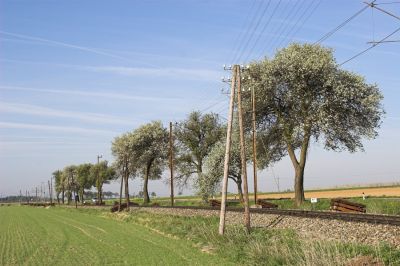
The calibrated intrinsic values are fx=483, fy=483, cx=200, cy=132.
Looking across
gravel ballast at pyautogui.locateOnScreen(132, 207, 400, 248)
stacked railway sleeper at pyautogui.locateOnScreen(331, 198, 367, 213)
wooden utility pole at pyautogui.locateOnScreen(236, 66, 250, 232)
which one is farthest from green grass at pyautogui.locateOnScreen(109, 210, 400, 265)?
stacked railway sleeper at pyautogui.locateOnScreen(331, 198, 367, 213)

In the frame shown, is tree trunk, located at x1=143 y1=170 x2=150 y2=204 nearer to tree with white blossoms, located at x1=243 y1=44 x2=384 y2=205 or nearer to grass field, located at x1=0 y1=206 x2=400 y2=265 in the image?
tree with white blossoms, located at x1=243 y1=44 x2=384 y2=205

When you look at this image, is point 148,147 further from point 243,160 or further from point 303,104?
point 243,160

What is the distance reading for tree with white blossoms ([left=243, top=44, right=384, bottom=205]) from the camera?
152ft

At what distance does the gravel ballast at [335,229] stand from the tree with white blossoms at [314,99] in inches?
656

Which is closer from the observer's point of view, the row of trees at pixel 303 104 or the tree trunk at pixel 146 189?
the row of trees at pixel 303 104

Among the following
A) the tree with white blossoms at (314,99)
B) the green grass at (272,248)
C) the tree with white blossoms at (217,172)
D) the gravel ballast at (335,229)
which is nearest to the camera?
the green grass at (272,248)

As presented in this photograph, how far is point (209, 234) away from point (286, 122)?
910 inches

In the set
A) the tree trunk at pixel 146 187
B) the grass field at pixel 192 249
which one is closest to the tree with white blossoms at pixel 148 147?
the tree trunk at pixel 146 187

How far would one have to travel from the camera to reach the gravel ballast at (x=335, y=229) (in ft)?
62.0

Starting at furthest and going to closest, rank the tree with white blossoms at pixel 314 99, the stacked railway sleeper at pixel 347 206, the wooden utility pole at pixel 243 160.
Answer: the tree with white blossoms at pixel 314 99
the stacked railway sleeper at pixel 347 206
the wooden utility pole at pixel 243 160

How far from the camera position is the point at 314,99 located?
47.8 metres

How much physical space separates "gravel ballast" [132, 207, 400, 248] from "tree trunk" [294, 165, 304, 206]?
47.9ft

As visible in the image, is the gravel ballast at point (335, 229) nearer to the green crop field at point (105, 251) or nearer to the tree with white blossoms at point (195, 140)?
the green crop field at point (105, 251)

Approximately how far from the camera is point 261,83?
48.8 metres
